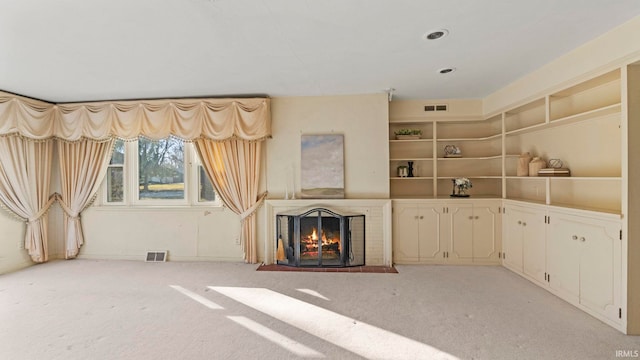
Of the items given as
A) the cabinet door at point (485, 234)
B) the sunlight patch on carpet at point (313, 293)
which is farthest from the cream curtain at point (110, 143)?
the cabinet door at point (485, 234)

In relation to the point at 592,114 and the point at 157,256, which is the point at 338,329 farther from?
the point at 157,256

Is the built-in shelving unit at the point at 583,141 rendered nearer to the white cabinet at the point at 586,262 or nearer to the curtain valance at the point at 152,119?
the white cabinet at the point at 586,262

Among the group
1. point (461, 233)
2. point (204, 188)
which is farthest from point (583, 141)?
point (204, 188)

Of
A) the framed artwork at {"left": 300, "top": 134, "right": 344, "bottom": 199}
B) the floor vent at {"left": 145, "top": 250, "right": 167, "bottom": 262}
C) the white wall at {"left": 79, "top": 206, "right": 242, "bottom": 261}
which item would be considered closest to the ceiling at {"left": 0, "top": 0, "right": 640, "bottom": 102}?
the framed artwork at {"left": 300, "top": 134, "right": 344, "bottom": 199}

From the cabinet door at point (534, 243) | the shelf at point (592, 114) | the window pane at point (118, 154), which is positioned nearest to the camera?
the shelf at point (592, 114)

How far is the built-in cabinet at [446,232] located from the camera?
3963mm

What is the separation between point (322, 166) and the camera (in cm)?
417

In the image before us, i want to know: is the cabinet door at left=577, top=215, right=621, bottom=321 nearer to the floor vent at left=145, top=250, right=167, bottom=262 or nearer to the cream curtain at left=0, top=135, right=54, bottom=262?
the floor vent at left=145, top=250, right=167, bottom=262

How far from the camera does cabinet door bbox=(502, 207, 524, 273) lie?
3.56 meters

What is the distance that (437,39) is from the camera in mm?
2426

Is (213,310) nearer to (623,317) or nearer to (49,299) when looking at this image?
(49,299)

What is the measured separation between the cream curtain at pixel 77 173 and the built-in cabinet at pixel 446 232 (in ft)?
15.1

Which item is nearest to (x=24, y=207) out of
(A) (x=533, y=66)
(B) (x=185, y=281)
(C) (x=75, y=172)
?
(C) (x=75, y=172)

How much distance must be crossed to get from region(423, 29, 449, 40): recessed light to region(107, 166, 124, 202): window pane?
485 cm
